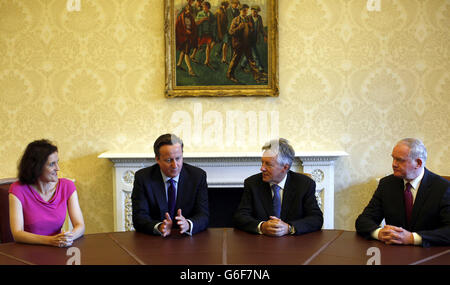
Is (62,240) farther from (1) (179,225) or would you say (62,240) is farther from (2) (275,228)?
(2) (275,228)

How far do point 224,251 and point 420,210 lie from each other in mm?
1146

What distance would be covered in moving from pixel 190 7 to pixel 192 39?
0.29m

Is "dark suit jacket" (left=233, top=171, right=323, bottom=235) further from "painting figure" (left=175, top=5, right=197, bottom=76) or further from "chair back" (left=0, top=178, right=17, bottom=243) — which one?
"painting figure" (left=175, top=5, right=197, bottom=76)

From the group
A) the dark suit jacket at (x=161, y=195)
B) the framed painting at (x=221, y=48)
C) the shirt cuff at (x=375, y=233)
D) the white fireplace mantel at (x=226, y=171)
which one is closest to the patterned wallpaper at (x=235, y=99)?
the framed painting at (x=221, y=48)

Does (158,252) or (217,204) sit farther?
(217,204)

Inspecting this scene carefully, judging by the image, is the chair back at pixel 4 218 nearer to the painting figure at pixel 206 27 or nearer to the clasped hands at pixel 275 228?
the clasped hands at pixel 275 228

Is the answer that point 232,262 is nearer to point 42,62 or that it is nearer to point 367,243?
point 367,243

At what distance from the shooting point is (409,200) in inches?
95.5

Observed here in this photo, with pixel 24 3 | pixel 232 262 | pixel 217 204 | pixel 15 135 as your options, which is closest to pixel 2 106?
pixel 15 135

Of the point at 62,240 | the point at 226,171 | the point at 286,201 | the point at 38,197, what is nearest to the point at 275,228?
the point at 286,201

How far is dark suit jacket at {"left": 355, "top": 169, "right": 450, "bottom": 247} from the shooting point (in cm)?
211

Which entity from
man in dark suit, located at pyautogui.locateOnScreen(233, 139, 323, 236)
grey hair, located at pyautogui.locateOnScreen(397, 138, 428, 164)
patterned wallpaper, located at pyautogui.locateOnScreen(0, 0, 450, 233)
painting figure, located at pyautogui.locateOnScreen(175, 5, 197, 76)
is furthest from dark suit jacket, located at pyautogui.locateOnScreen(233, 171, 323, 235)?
painting figure, located at pyautogui.locateOnScreen(175, 5, 197, 76)

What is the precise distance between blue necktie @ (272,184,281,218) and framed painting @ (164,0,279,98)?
1502 millimetres

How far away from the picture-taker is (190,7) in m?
3.90
